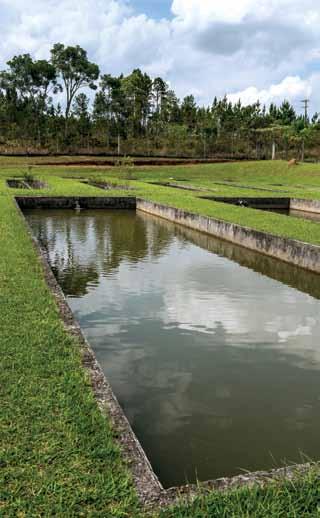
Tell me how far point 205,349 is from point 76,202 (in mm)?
15738

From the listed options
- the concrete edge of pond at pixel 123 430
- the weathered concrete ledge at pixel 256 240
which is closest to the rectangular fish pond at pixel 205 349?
the weathered concrete ledge at pixel 256 240

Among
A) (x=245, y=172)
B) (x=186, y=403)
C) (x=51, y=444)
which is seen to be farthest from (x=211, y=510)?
(x=245, y=172)

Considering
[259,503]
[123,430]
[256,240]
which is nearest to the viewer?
[259,503]

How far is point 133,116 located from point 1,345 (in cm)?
6992

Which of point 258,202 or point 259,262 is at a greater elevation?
point 258,202

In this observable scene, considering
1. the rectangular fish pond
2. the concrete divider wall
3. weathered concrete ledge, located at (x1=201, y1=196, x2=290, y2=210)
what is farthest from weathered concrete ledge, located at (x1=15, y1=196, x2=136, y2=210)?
the rectangular fish pond

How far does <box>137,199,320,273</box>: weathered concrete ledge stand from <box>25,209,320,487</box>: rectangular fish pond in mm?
276

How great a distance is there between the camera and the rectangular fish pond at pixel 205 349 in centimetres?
393

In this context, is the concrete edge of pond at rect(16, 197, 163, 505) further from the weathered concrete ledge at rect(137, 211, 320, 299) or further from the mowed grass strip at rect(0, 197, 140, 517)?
the weathered concrete ledge at rect(137, 211, 320, 299)

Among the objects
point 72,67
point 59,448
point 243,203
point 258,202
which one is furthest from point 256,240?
point 72,67

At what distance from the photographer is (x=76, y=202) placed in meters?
20.7

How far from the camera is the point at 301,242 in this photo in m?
10.5

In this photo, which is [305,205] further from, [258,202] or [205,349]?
[205,349]

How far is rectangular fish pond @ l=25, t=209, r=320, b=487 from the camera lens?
393 centimetres
